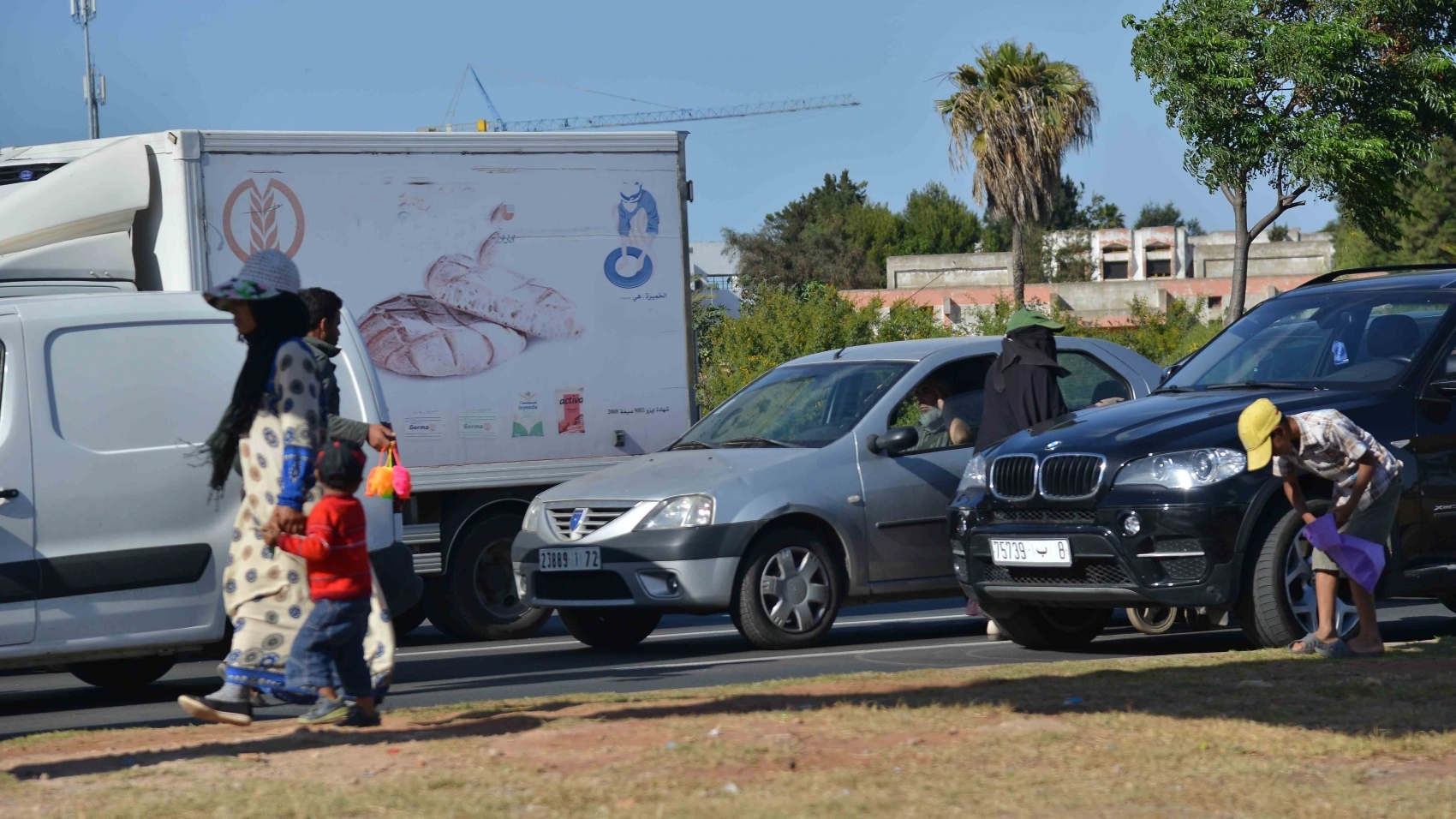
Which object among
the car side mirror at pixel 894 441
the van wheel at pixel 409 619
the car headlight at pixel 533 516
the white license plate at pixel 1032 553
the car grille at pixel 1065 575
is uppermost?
the car side mirror at pixel 894 441

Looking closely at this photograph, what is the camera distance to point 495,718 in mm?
6473

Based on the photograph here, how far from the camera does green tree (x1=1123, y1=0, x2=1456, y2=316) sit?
28625mm

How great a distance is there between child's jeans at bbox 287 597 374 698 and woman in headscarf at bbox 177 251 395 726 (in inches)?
3.4

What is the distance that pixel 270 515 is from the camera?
6129mm

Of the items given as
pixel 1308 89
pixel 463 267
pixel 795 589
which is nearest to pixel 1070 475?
pixel 795 589

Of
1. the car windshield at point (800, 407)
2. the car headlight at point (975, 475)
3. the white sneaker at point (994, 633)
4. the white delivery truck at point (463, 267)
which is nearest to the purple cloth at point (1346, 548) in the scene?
the car headlight at point (975, 475)

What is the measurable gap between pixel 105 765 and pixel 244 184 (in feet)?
18.7

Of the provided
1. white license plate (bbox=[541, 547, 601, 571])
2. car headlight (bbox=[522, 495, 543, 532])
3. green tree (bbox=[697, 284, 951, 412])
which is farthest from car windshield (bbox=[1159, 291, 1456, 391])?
green tree (bbox=[697, 284, 951, 412])

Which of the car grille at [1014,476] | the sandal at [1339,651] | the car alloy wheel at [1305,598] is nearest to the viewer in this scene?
the sandal at [1339,651]

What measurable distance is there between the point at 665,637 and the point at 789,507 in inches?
84.9

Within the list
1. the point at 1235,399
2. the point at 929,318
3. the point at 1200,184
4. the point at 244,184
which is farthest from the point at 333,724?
the point at 1200,184

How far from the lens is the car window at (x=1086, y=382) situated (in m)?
10.9

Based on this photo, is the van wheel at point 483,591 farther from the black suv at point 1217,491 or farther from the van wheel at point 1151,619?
the van wheel at point 1151,619

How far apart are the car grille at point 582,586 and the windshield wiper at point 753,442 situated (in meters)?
1.22
